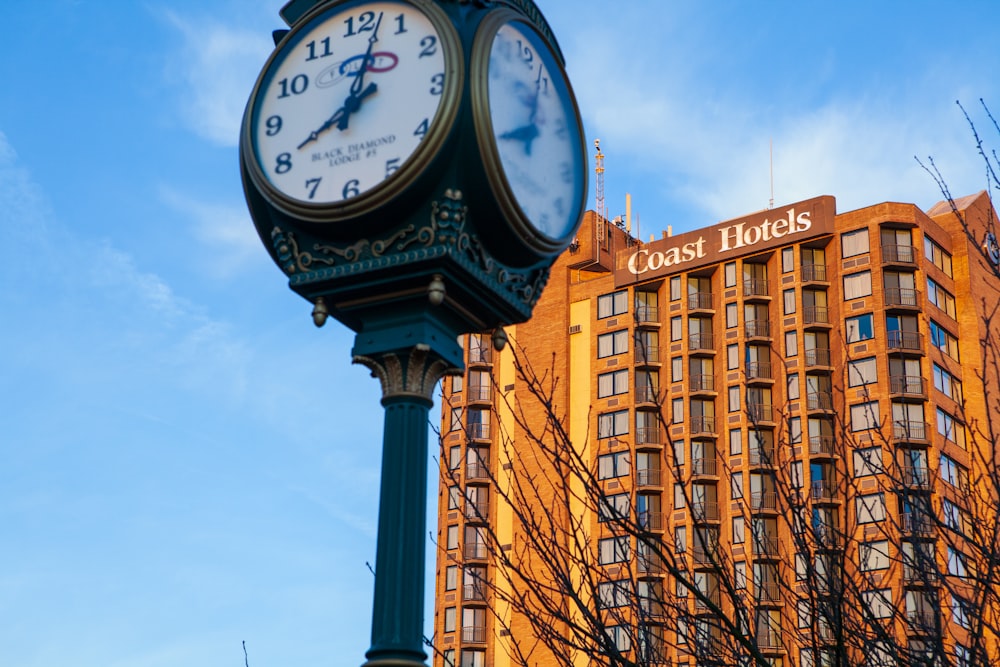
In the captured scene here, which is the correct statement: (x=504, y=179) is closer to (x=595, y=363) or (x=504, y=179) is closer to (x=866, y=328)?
(x=866, y=328)

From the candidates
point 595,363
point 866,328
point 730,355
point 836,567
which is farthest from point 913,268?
point 836,567

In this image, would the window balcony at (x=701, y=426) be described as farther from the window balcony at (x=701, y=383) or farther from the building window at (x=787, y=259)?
the building window at (x=787, y=259)

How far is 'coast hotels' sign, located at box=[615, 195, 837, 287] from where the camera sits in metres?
65.2

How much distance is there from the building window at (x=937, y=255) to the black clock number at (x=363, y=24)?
59501 millimetres

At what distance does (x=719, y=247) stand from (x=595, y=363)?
764 centimetres

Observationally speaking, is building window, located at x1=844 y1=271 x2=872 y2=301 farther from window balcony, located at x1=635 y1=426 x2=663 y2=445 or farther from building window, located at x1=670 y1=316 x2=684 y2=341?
window balcony, located at x1=635 y1=426 x2=663 y2=445

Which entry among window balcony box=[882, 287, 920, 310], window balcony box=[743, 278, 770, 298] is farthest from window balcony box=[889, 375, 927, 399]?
window balcony box=[743, 278, 770, 298]

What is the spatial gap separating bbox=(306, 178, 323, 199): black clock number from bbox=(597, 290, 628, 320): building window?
63.1m

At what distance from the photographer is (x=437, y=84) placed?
607 cm

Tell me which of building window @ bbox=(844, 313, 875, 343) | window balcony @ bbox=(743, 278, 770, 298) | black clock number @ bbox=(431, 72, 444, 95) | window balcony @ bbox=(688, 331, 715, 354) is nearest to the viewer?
black clock number @ bbox=(431, 72, 444, 95)

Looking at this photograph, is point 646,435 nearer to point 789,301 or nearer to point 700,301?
point 700,301

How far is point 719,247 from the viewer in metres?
67.8

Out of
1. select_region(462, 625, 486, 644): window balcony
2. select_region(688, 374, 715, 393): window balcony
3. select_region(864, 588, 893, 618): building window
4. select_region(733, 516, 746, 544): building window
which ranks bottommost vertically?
select_region(864, 588, 893, 618): building window

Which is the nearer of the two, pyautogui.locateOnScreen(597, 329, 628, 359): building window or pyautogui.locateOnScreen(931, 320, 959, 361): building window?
pyautogui.locateOnScreen(931, 320, 959, 361): building window
